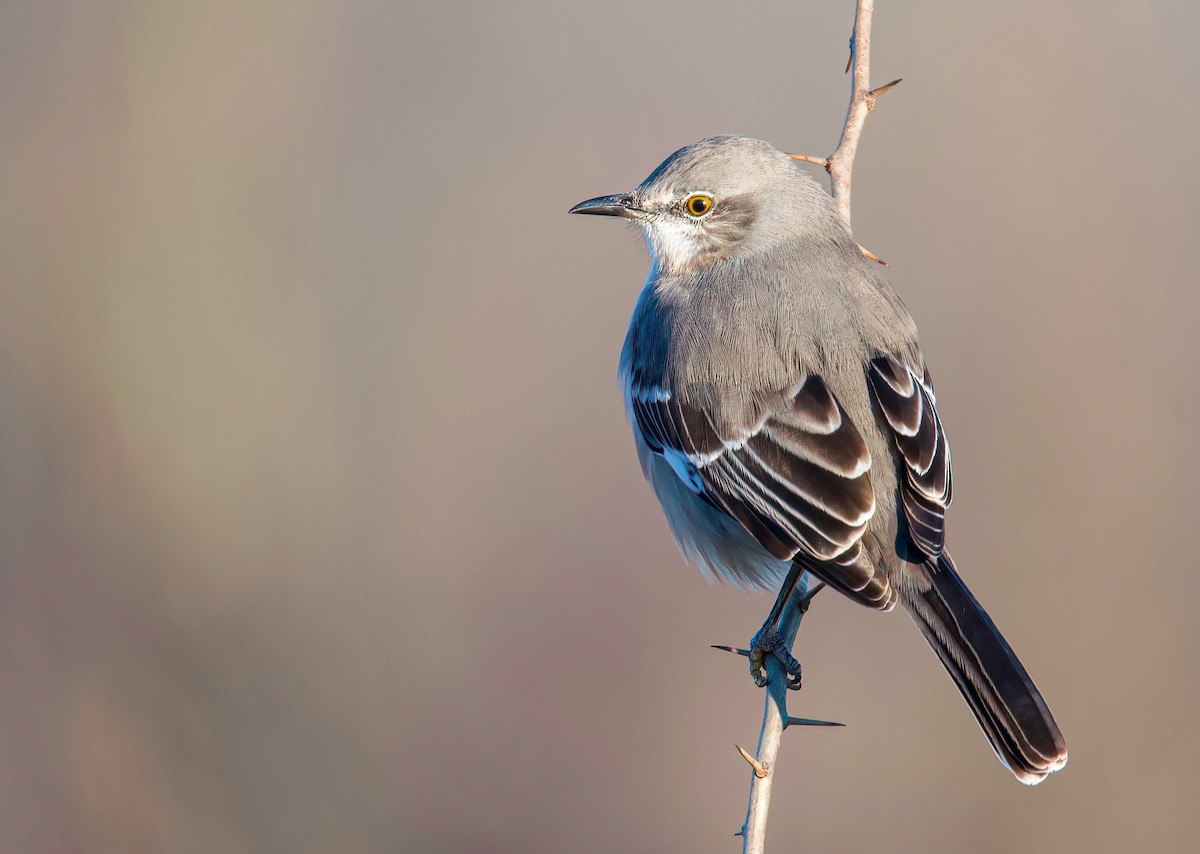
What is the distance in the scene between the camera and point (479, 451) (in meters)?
6.75

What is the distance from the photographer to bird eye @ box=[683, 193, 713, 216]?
4.49 m

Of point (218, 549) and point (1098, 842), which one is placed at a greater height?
point (218, 549)

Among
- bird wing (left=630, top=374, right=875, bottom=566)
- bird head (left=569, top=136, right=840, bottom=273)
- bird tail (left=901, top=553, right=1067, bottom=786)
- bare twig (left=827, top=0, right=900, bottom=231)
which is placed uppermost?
bare twig (left=827, top=0, right=900, bottom=231)

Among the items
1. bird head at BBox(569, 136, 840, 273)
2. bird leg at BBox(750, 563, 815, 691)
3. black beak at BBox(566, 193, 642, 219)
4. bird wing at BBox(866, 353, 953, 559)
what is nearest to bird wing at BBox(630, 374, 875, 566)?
bird wing at BBox(866, 353, 953, 559)

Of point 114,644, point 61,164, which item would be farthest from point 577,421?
point 61,164

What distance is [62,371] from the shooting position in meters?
6.32

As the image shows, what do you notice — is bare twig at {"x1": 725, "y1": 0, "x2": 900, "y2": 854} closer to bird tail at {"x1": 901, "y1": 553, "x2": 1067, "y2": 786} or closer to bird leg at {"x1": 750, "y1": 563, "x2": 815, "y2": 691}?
bird leg at {"x1": 750, "y1": 563, "x2": 815, "y2": 691}

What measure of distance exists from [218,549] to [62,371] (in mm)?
1294

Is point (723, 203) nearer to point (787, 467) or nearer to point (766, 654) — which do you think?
point (787, 467)

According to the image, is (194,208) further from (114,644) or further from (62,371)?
(114,644)

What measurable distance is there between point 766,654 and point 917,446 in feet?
2.87

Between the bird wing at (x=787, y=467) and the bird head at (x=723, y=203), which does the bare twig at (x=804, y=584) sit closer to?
the bird head at (x=723, y=203)

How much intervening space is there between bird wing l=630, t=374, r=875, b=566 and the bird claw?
464 millimetres

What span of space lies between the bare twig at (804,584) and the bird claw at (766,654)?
0.9 inches
